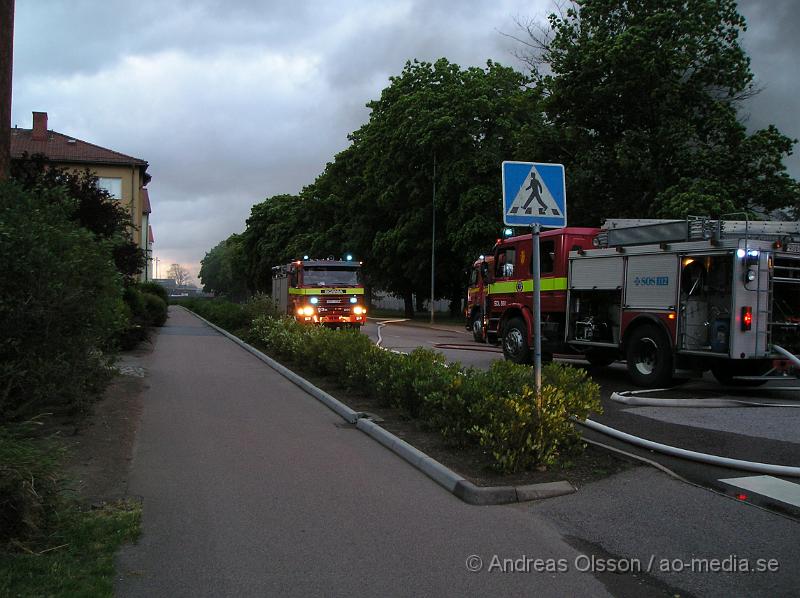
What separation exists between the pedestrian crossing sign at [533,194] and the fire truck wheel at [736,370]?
550 centimetres

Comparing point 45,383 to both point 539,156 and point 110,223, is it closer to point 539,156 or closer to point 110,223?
point 110,223

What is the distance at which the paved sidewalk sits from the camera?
4.04 meters

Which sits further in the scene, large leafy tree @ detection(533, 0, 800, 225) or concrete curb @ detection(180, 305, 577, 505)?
large leafy tree @ detection(533, 0, 800, 225)

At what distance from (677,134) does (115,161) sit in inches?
1496

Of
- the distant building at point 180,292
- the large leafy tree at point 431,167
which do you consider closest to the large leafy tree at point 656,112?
the large leafy tree at point 431,167

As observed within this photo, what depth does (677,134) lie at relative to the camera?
2320 cm

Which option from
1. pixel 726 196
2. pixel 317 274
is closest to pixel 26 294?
pixel 317 274

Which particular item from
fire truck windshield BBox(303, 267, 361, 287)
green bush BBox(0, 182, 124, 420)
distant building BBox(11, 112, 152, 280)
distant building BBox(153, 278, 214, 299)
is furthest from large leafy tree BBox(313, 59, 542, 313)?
distant building BBox(153, 278, 214, 299)

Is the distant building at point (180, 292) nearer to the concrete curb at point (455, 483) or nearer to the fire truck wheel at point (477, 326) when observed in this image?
the fire truck wheel at point (477, 326)

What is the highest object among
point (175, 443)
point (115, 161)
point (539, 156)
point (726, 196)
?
point (115, 161)

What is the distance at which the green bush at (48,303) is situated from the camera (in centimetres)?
634

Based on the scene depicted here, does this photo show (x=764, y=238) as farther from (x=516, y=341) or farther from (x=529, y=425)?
(x=529, y=425)

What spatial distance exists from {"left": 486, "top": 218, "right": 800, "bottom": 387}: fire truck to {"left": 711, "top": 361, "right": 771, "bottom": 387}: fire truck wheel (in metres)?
0.02

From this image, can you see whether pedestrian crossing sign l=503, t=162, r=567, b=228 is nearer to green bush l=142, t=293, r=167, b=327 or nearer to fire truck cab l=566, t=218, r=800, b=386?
fire truck cab l=566, t=218, r=800, b=386
